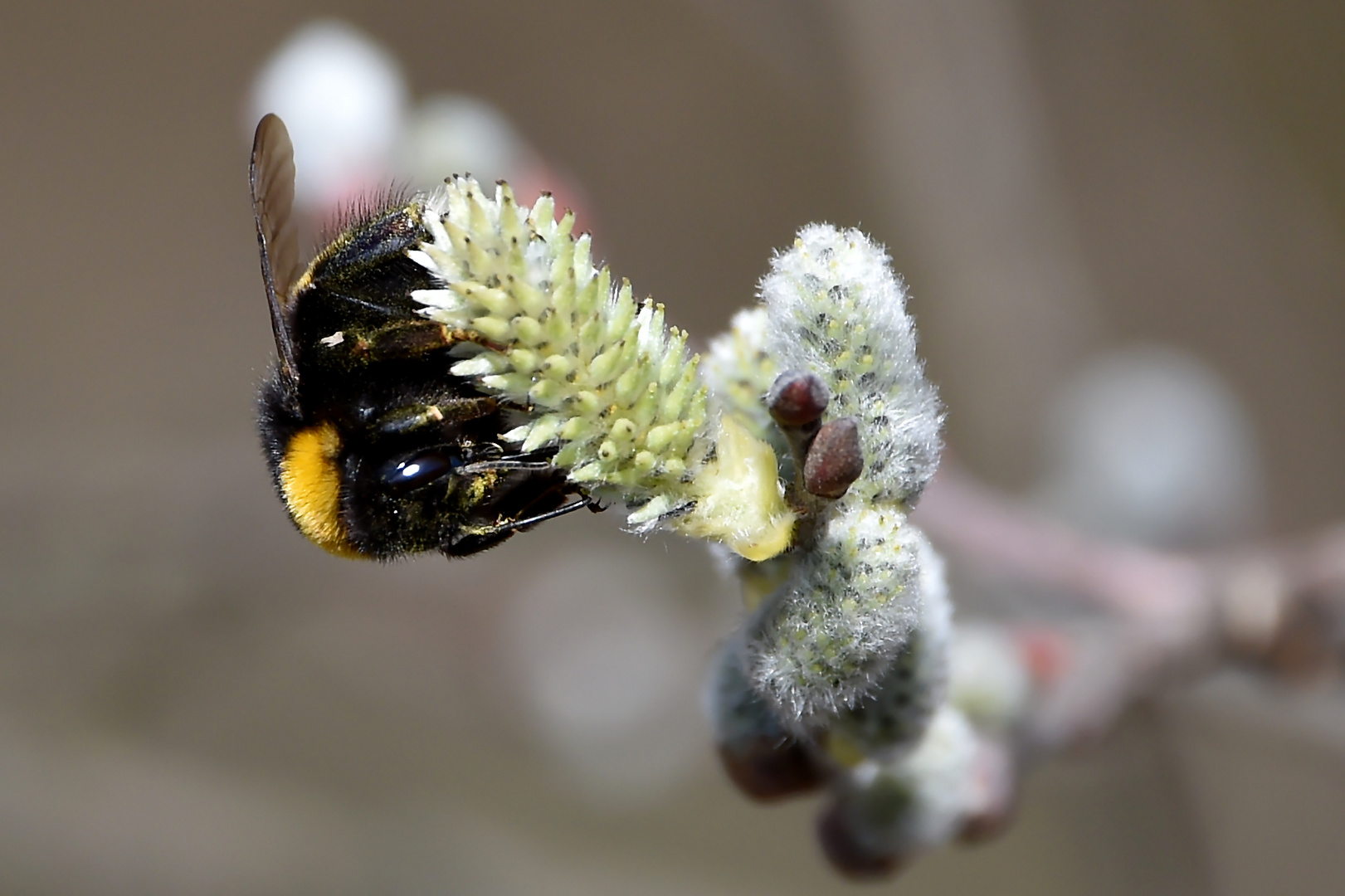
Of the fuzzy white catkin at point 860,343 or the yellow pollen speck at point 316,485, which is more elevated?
the fuzzy white catkin at point 860,343

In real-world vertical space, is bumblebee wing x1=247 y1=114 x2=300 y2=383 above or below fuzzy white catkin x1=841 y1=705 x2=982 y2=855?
above

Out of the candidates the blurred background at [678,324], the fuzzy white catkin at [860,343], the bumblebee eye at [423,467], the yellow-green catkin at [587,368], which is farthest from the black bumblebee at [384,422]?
the blurred background at [678,324]

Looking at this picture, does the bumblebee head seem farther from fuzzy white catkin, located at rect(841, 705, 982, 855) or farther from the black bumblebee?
fuzzy white catkin, located at rect(841, 705, 982, 855)

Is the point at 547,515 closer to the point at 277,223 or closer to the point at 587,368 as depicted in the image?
the point at 587,368

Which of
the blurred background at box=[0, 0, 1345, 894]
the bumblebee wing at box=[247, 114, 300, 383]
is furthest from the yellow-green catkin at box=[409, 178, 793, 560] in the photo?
the blurred background at box=[0, 0, 1345, 894]

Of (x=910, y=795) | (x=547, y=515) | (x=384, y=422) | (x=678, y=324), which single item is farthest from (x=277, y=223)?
(x=678, y=324)

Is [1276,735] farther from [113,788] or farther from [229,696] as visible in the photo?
[229,696]

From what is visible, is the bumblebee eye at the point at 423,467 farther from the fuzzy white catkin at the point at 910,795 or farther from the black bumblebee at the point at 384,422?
the fuzzy white catkin at the point at 910,795
